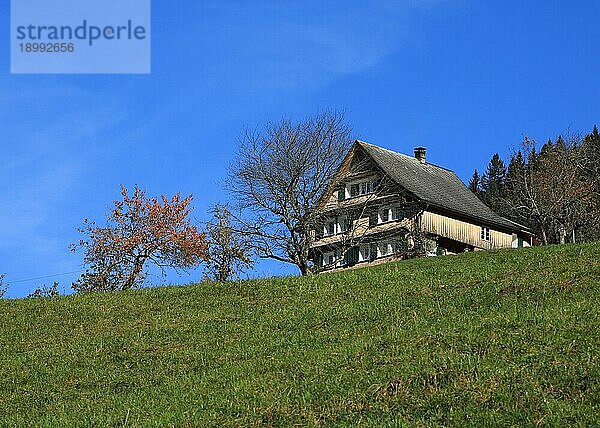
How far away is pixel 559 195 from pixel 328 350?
56.7 metres

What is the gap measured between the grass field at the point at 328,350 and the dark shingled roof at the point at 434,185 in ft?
100

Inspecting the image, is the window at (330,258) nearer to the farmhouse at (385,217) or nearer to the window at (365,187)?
the farmhouse at (385,217)

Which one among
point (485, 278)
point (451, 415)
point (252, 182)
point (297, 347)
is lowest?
point (451, 415)

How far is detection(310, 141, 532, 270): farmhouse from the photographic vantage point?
61.8m

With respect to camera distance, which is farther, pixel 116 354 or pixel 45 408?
pixel 116 354

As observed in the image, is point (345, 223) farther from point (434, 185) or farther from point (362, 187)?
point (434, 185)

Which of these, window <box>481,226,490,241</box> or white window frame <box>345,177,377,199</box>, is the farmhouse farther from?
window <box>481,226,490,241</box>

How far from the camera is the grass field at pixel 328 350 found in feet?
59.7

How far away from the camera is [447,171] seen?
75.0 meters

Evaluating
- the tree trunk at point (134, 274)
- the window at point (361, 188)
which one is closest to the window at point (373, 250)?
the window at point (361, 188)

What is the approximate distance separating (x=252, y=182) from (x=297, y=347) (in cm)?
3405

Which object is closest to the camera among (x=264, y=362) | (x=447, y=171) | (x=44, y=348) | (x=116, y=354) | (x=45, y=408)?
(x=45, y=408)

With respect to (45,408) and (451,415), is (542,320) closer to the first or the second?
(451,415)

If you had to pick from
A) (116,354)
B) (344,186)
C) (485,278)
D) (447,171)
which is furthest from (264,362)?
(447,171)
